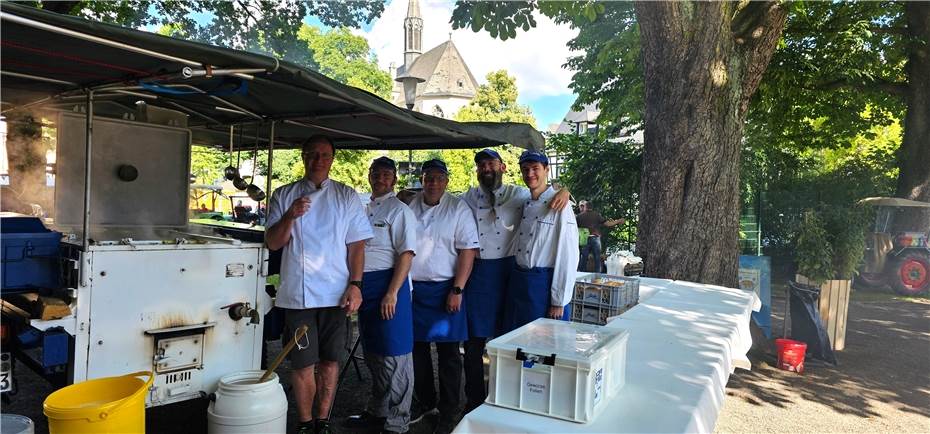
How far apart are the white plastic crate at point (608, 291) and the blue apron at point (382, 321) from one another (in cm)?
158

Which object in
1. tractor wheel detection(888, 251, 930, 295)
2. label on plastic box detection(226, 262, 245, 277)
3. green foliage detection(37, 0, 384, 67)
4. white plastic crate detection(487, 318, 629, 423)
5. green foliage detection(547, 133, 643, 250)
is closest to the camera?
white plastic crate detection(487, 318, 629, 423)

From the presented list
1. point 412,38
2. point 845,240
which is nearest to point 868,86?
point 845,240

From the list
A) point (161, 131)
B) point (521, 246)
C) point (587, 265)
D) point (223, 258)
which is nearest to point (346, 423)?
point (223, 258)

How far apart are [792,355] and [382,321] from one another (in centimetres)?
477

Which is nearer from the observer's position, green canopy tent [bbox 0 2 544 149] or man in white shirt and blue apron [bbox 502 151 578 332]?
green canopy tent [bbox 0 2 544 149]

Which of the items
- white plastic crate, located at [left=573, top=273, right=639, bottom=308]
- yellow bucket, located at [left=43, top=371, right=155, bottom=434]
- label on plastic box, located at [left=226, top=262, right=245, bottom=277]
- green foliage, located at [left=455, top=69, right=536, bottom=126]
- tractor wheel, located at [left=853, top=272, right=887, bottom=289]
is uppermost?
green foliage, located at [left=455, top=69, right=536, bottom=126]

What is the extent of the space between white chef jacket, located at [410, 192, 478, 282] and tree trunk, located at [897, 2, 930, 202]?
11832 mm

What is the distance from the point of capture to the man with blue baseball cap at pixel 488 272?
3.92m

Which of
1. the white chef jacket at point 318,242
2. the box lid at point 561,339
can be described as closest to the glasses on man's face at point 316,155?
the white chef jacket at point 318,242

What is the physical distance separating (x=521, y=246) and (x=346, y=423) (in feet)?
5.83

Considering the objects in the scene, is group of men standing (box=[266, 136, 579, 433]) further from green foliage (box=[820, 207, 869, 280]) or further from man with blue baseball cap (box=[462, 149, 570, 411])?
green foliage (box=[820, 207, 869, 280])

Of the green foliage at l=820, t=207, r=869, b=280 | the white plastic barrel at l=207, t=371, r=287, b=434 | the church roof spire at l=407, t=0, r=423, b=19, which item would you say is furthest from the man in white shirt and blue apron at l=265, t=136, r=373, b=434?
the church roof spire at l=407, t=0, r=423, b=19

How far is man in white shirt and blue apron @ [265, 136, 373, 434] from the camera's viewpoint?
10.7ft

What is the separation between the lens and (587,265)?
11883mm
